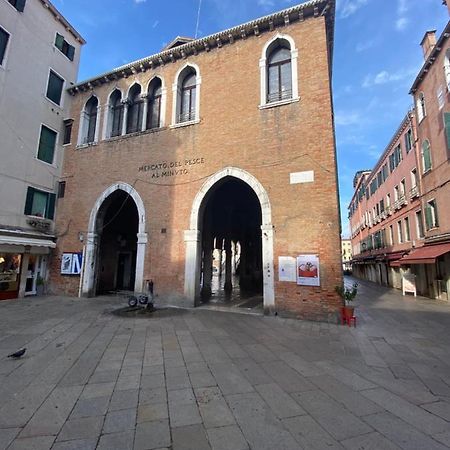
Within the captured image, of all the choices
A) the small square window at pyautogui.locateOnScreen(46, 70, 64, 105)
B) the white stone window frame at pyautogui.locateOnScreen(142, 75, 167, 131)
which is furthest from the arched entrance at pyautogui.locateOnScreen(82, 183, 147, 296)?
the small square window at pyautogui.locateOnScreen(46, 70, 64, 105)

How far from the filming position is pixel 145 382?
3910mm

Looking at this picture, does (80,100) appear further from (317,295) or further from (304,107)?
(317,295)

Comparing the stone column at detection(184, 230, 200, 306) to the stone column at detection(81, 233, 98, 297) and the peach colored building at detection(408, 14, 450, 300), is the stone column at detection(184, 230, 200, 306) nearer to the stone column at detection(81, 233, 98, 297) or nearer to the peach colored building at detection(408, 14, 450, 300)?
the stone column at detection(81, 233, 98, 297)

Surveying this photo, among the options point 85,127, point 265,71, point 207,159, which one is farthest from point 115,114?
point 265,71

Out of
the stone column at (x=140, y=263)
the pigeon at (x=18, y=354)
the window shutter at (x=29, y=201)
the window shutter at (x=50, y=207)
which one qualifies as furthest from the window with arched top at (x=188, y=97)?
the pigeon at (x=18, y=354)

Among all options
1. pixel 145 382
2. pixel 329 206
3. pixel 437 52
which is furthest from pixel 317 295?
pixel 437 52

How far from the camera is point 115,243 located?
15.5m

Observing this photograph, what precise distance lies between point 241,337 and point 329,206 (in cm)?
485

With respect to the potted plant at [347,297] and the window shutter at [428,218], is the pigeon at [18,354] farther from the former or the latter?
the window shutter at [428,218]

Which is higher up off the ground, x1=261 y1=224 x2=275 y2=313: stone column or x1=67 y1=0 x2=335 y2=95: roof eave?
x1=67 y1=0 x2=335 y2=95: roof eave

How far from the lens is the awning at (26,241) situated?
35.8 feet

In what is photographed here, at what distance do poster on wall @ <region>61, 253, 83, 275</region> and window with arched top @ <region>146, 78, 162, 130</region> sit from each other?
6.74 meters

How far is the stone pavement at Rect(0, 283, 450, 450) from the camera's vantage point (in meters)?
2.71

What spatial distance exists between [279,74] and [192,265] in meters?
7.88
